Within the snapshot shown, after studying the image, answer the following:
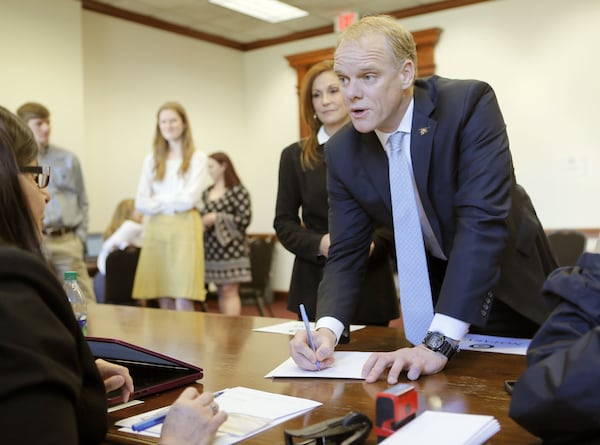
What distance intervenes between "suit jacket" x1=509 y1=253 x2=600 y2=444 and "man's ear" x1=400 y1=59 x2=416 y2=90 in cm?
85

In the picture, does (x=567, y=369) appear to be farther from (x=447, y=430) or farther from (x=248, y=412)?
(x=248, y=412)

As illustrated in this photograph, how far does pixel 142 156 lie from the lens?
729 centimetres

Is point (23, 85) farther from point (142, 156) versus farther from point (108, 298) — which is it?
point (108, 298)

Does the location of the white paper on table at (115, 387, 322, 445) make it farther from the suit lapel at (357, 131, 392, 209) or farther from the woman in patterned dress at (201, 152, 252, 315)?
the woman in patterned dress at (201, 152, 252, 315)

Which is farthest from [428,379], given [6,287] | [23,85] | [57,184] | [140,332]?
[23,85]

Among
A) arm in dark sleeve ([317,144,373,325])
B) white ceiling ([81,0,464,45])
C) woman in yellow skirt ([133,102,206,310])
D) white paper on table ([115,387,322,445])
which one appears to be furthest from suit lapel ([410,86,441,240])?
white ceiling ([81,0,464,45])

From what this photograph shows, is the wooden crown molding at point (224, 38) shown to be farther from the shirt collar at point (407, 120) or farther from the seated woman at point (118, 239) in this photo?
the shirt collar at point (407, 120)

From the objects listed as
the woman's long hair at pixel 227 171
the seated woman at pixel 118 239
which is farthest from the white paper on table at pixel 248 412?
the woman's long hair at pixel 227 171

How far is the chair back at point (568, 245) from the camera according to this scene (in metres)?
4.79

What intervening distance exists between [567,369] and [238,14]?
688 cm

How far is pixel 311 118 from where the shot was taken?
267 cm

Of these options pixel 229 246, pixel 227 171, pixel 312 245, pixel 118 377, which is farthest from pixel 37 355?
pixel 227 171

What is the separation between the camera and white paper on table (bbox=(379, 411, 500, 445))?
3.27 feet

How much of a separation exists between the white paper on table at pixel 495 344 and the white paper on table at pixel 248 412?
0.61 meters
